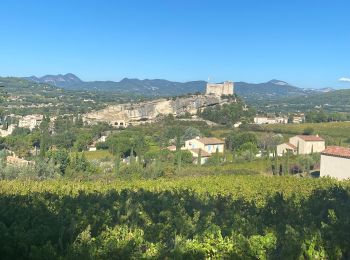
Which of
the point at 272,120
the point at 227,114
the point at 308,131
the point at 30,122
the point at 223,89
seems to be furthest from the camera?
the point at 223,89

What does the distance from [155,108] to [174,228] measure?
287ft

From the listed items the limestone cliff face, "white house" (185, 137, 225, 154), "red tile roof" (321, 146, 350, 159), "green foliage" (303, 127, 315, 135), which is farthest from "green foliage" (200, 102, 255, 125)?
"red tile roof" (321, 146, 350, 159)

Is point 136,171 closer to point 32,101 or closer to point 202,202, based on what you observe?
point 202,202

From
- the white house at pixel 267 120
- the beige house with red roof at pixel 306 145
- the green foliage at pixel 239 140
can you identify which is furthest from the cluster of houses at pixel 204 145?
the white house at pixel 267 120

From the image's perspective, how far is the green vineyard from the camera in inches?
429

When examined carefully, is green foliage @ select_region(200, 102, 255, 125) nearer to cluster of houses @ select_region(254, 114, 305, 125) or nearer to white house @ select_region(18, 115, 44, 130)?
cluster of houses @ select_region(254, 114, 305, 125)

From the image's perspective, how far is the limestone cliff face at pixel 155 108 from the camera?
98188 mm

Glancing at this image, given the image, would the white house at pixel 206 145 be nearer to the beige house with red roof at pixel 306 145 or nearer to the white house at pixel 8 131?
the beige house with red roof at pixel 306 145

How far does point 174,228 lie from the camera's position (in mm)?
13828

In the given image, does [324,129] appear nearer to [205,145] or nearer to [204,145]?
[205,145]

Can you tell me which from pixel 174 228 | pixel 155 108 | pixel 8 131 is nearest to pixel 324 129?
pixel 155 108

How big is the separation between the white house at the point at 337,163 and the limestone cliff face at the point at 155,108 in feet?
208

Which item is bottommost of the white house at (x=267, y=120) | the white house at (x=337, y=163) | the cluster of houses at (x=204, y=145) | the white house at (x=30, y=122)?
the white house at (x=30, y=122)

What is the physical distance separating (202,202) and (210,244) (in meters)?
7.28
